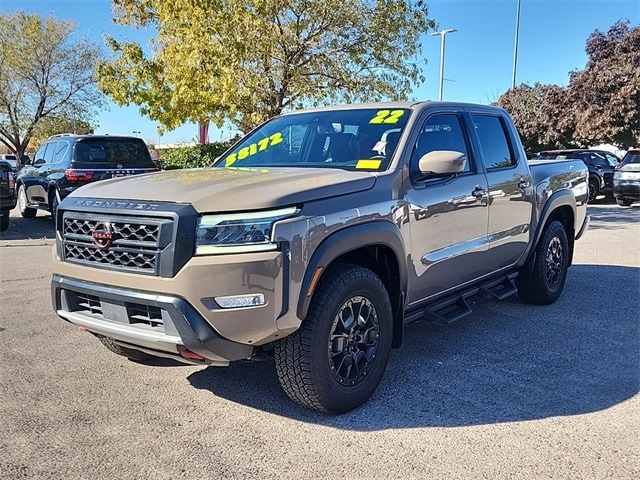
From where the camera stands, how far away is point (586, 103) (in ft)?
78.7

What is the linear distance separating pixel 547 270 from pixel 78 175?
840 cm

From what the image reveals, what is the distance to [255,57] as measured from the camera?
12.1m

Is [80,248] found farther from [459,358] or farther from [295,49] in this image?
[295,49]

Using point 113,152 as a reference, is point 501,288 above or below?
below

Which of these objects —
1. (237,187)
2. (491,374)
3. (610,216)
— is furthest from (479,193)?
(610,216)

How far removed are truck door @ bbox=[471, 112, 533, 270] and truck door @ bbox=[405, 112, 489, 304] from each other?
0.62 feet

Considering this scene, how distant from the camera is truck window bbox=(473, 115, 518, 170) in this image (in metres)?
4.89

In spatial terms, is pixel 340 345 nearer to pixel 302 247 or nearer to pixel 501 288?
pixel 302 247

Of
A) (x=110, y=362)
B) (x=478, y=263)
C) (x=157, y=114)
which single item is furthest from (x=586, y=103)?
(x=110, y=362)

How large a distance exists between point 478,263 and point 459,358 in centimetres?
80

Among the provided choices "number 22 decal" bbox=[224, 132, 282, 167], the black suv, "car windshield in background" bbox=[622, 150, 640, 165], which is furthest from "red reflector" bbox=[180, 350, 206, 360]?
"car windshield in background" bbox=[622, 150, 640, 165]

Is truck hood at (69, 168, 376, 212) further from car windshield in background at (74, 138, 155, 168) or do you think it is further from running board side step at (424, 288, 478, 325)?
car windshield in background at (74, 138, 155, 168)

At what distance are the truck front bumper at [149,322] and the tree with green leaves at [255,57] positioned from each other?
8377mm

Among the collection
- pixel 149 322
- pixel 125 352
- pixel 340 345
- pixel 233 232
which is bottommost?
pixel 125 352
